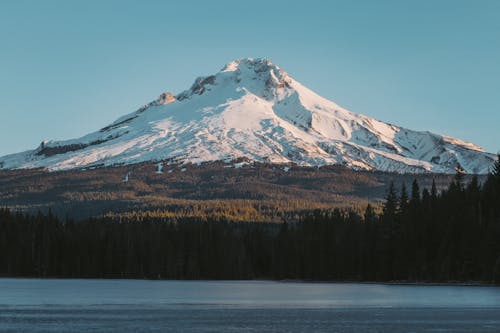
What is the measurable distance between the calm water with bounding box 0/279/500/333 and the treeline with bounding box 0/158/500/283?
23701mm

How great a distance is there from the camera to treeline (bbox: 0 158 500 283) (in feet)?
396

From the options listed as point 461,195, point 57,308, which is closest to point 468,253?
point 461,195

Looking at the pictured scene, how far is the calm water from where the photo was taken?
57969 millimetres

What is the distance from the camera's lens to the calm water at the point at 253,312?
58.0 meters

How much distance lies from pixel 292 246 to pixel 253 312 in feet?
289

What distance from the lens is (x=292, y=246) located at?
158625 mm

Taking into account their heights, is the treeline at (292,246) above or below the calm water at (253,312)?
above

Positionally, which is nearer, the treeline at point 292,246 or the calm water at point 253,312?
the calm water at point 253,312

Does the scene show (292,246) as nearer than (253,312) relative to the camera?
No

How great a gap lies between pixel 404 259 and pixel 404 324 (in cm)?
6736

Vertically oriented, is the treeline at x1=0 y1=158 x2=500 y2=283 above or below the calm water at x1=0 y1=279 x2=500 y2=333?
above

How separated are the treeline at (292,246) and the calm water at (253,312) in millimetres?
23701

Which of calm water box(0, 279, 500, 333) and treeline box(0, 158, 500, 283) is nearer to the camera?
calm water box(0, 279, 500, 333)

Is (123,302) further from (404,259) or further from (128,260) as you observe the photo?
(128,260)
